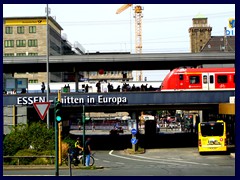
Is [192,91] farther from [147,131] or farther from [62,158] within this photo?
[147,131]

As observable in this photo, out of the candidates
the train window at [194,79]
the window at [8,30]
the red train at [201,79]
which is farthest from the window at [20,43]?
the train window at [194,79]

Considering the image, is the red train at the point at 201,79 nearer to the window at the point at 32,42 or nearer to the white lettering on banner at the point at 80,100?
the white lettering on banner at the point at 80,100

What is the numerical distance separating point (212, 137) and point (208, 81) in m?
8.97

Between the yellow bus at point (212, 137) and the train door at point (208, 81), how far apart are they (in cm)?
766

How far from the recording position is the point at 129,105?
149 feet

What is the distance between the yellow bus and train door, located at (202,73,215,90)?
766 centimetres

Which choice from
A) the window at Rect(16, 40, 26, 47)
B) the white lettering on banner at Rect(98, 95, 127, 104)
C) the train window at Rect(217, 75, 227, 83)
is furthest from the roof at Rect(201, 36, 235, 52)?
the white lettering on banner at Rect(98, 95, 127, 104)

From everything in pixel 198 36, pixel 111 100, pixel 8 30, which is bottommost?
pixel 111 100

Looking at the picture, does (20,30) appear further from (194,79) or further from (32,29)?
(194,79)

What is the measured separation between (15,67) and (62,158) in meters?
28.0

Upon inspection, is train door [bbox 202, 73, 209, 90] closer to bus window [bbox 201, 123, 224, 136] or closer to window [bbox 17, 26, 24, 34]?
bus window [bbox 201, 123, 224, 136]

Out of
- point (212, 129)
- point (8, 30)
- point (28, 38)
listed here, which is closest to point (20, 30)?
point (28, 38)

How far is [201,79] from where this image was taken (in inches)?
1877

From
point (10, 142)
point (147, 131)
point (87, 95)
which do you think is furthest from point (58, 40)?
point (10, 142)
